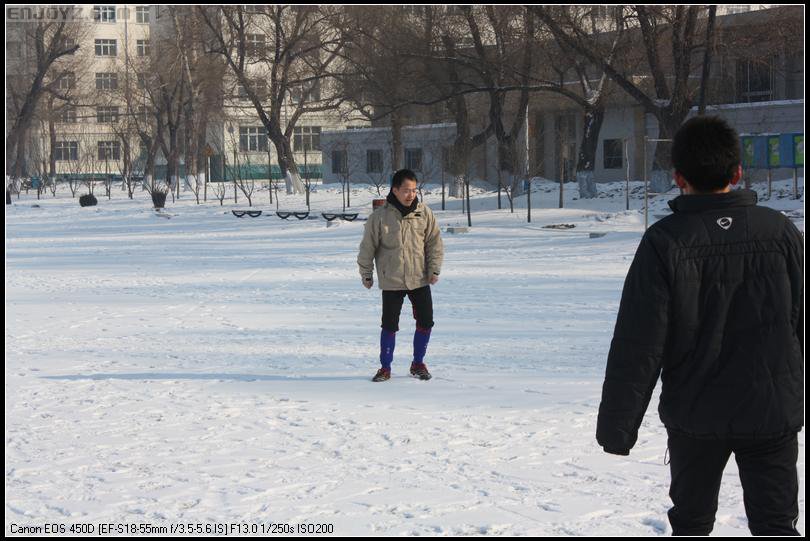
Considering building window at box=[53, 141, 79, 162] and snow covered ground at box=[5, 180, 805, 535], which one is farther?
building window at box=[53, 141, 79, 162]

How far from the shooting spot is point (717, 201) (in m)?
3.76

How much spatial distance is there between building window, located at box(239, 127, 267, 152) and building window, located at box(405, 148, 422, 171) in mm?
32249

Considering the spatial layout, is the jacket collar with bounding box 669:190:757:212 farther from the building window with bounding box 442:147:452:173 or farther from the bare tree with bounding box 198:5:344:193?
the bare tree with bounding box 198:5:344:193

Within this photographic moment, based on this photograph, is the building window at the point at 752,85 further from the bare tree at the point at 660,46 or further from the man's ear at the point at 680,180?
the man's ear at the point at 680,180

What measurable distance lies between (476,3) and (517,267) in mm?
19365

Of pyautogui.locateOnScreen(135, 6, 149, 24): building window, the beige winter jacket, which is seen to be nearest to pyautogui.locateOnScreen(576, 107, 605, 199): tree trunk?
the beige winter jacket

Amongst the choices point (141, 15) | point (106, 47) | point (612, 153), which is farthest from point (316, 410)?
point (141, 15)

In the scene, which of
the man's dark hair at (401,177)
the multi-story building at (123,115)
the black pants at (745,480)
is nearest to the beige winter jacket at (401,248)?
the man's dark hair at (401,177)

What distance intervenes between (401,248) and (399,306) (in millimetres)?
438

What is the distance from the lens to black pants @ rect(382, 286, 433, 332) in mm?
8875

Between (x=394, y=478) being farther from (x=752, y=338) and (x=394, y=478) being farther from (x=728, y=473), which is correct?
(x=752, y=338)

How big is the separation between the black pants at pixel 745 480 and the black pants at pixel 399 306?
5.02 m

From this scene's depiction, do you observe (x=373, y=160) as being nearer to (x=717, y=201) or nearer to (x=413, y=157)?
(x=413, y=157)

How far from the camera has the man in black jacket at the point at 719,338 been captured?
3738 millimetres
